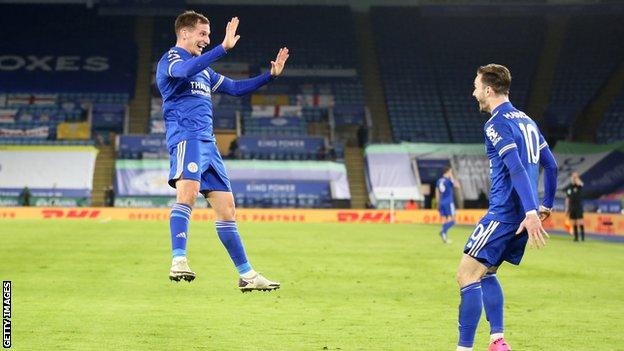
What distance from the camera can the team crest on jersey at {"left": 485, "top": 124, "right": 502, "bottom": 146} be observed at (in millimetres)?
7871

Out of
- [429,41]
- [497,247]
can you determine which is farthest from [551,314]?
[429,41]

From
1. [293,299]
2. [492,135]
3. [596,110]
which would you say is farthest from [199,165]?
[596,110]

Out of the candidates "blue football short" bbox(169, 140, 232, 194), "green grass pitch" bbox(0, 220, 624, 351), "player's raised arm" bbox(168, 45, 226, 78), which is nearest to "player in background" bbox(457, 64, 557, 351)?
"green grass pitch" bbox(0, 220, 624, 351)

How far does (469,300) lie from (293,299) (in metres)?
5.13

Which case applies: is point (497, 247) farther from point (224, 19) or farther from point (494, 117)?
point (224, 19)

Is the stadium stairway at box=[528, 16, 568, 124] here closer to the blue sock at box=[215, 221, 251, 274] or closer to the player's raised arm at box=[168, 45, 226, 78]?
the blue sock at box=[215, 221, 251, 274]

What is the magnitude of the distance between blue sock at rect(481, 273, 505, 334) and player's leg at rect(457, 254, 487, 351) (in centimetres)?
27

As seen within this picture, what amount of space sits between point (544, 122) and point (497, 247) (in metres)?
46.7

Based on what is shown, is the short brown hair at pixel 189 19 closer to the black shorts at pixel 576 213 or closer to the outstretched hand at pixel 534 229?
the outstretched hand at pixel 534 229

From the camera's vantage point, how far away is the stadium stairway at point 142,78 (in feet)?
171

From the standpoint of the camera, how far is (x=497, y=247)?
8023 mm

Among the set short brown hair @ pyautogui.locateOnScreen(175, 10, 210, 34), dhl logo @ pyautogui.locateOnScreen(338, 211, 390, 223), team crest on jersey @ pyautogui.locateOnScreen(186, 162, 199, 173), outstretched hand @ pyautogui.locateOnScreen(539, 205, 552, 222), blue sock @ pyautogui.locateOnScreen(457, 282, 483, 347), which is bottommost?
dhl logo @ pyautogui.locateOnScreen(338, 211, 390, 223)

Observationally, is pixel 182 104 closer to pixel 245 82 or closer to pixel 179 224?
pixel 245 82

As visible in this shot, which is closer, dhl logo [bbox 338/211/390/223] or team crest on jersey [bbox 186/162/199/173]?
team crest on jersey [bbox 186/162/199/173]
